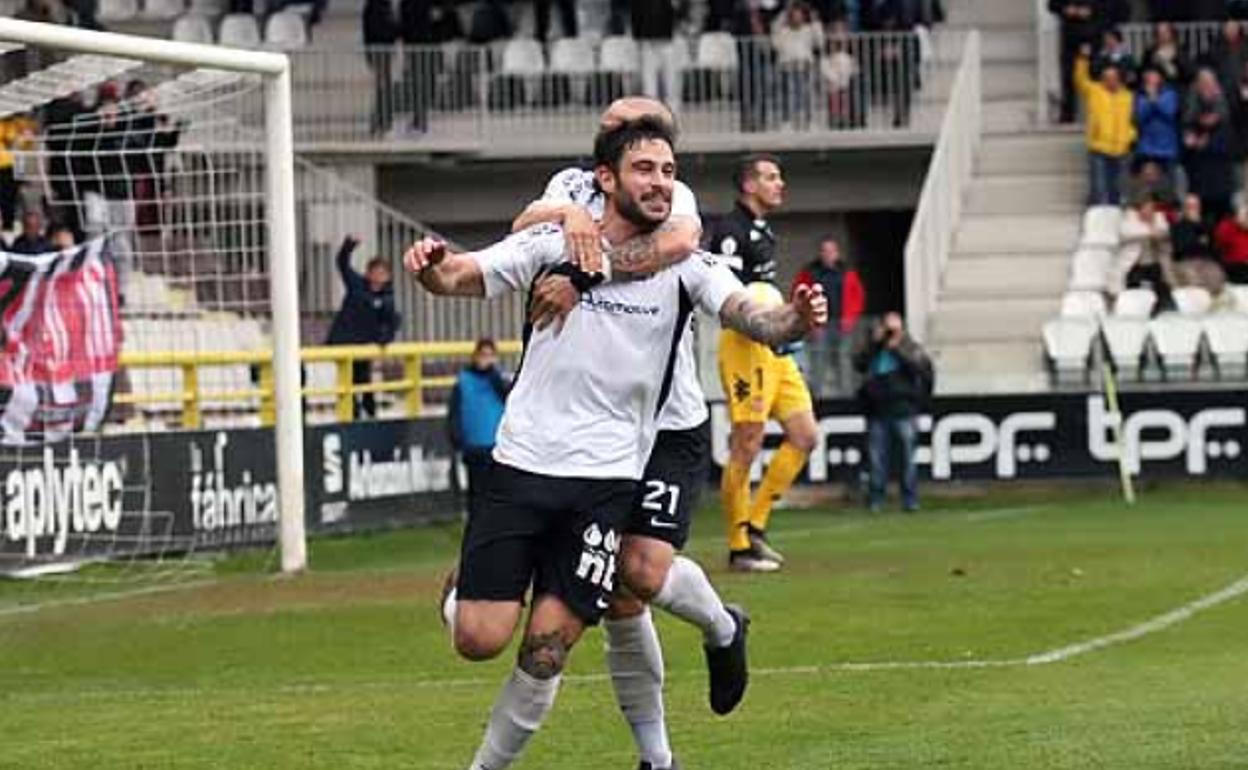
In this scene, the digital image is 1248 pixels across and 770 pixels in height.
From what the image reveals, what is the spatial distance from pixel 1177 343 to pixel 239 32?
44.9 ft

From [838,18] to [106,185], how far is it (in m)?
17.3

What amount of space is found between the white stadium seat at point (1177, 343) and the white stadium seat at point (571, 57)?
9446 millimetres

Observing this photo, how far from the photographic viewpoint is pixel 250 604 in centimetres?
1812

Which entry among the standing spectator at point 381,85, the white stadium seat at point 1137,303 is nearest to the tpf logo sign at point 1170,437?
the white stadium seat at point 1137,303

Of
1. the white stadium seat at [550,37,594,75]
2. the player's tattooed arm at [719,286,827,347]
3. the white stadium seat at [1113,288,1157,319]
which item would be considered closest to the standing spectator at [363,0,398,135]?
the white stadium seat at [550,37,594,75]

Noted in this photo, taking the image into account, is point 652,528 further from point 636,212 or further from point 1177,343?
point 1177,343

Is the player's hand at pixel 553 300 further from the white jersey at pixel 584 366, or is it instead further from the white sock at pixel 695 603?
the white sock at pixel 695 603

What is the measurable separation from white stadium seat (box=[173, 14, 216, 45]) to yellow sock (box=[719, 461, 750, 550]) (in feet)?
66.0

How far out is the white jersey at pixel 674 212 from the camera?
1029 centimetres

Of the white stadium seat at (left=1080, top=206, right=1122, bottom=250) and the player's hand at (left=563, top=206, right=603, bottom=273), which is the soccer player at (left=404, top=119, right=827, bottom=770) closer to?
the player's hand at (left=563, top=206, right=603, bottom=273)

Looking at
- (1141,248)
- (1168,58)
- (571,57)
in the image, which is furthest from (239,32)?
(1141,248)

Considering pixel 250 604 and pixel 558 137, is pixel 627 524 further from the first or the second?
pixel 558 137

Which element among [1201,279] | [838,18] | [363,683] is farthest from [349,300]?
[363,683]

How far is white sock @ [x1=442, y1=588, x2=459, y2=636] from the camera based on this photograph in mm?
9961
